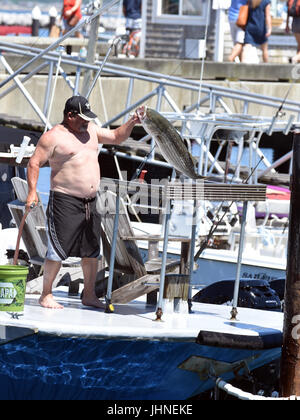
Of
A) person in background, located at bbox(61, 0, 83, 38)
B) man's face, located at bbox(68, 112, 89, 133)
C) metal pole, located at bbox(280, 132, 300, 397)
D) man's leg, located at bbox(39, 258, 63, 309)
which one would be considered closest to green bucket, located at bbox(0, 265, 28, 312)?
man's leg, located at bbox(39, 258, 63, 309)

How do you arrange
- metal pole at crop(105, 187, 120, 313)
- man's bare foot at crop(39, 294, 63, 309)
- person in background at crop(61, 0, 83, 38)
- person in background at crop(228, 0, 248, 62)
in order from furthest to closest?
person in background at crop(61, 0, 83, 38) → person in background at crop(228, 0, 248, 62) → man's bare foot at crop(39, 294, 63, 309) → metal pole at crop(105, 187, 120, 313)

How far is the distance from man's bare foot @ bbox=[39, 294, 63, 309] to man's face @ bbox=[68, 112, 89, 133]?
1212 mm

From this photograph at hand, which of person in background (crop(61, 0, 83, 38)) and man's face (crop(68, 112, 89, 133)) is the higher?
person in background (crop(61, 0, 83, 38))

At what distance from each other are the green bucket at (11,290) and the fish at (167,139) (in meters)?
1.32

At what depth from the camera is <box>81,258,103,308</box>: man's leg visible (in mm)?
7383

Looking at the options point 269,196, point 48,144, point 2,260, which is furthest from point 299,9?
point 48,144

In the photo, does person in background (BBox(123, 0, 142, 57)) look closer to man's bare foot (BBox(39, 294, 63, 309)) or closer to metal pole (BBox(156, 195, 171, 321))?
man's bare foot (BBox(39, 294, 63, 309))

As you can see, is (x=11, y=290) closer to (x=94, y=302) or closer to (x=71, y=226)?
(x=71, y=226)

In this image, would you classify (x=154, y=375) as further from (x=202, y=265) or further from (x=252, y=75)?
(x=252, y=75)

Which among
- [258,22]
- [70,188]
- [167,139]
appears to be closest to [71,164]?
[70,188]

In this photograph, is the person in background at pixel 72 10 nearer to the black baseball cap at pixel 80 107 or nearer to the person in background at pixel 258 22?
the person in background at pixel 258 22

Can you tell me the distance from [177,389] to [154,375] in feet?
0.79

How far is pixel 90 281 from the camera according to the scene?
24.4ft
